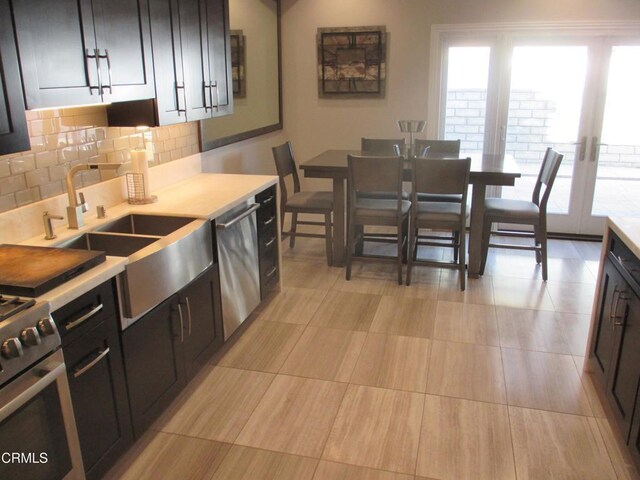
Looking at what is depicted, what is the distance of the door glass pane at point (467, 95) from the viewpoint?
525 centimetres

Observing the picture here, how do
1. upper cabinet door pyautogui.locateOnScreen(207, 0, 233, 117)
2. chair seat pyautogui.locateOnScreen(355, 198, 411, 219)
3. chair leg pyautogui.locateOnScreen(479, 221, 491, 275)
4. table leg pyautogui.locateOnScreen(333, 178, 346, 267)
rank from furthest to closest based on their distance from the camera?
table leg pyautogui.locateOnScreen(333, 178, 346, 267) → chair leg pyautogui.locateOnScreen(479, 221, 491, 275) → chair seat pyautogui.locateOnScreen(355, 198, 411, 219) → upper cabinet door pyautogui.locateOnScreen(207, 0, 233, 117)

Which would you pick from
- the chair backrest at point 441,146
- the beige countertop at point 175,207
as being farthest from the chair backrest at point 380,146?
the beige countertop at point 175,207

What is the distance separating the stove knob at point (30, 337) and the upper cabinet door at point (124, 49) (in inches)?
45.1

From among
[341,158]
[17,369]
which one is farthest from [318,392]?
[341,158]

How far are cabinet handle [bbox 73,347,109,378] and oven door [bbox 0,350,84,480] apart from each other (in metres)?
0.09

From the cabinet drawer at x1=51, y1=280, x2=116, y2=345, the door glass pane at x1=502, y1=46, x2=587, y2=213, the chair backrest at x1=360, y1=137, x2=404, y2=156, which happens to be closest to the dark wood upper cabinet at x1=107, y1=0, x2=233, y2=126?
the cabinet drawer at x1=51, y1=280, x2=116, y2=345

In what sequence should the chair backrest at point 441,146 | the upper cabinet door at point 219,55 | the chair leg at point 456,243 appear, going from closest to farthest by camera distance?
the upper cabinet door at point 219,55
the chair leg at point 456,243
the chair backrest at point 441,146

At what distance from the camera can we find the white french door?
5.01 m

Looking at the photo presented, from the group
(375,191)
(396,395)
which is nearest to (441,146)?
(375,191)

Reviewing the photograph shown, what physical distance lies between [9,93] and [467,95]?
14.7 feet

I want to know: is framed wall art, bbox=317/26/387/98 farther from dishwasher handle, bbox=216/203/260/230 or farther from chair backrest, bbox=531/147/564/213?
dishwasher handle, bbox=216/203/260/230

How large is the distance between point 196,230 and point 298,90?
11.7 feet

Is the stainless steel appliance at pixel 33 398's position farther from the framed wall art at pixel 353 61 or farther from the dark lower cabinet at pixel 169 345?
the framed wall art at pixel 353 61

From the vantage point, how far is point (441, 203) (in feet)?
14.0
